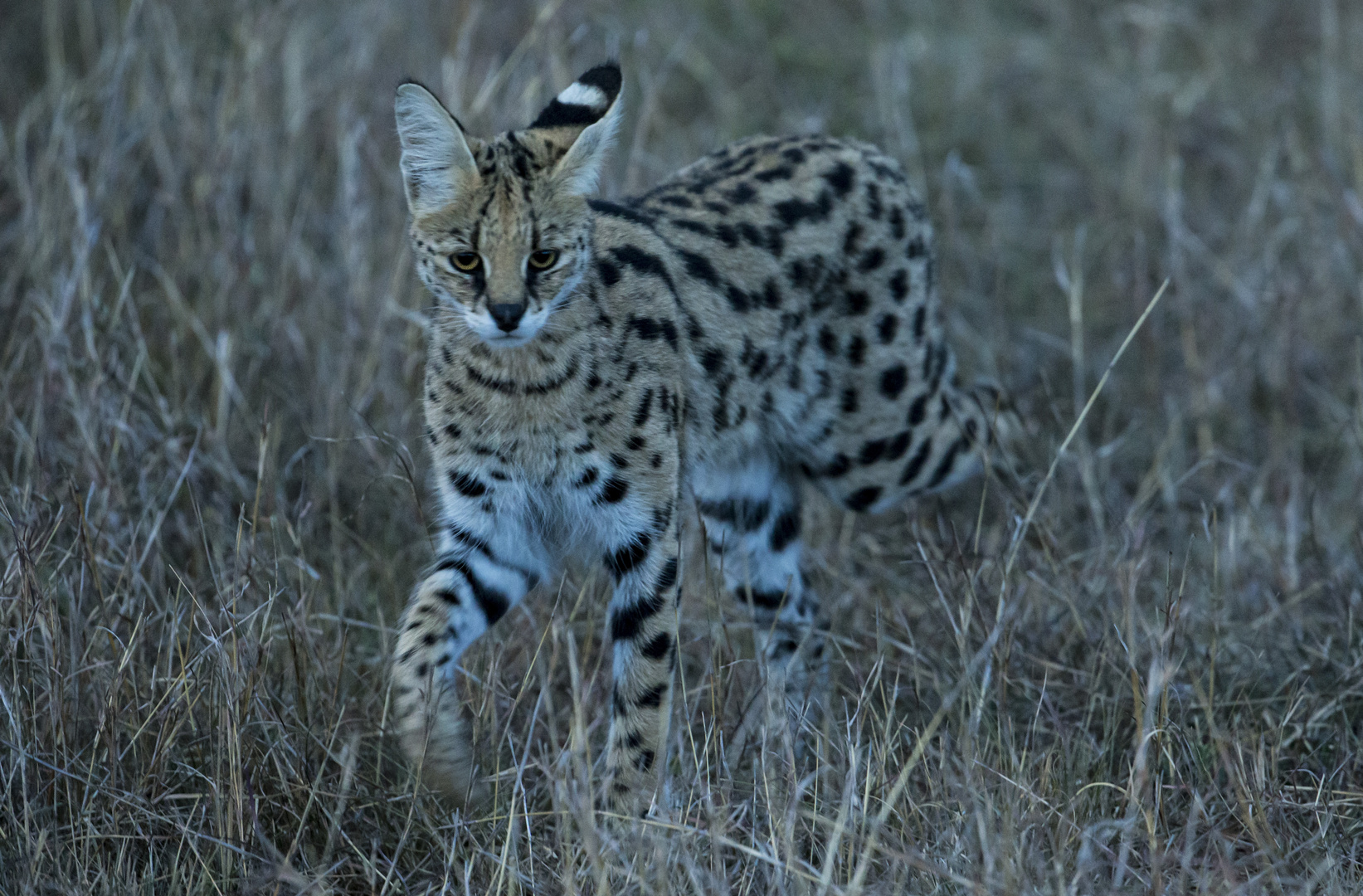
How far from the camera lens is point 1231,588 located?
165 inches

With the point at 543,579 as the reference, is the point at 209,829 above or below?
below

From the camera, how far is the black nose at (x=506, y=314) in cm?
303

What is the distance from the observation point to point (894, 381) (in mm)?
4277

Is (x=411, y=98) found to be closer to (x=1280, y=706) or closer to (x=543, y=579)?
(x=543, y=579)

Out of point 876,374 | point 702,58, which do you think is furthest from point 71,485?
point 702,58

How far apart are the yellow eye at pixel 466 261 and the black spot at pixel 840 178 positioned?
1.37m

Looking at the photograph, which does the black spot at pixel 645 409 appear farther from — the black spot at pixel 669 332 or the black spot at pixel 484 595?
the black spot at pixel 484 595

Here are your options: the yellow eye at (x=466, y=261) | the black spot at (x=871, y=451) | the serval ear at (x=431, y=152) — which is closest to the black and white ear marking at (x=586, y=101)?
the serval ear at (x=431, y=152)

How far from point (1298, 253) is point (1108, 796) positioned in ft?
11.5

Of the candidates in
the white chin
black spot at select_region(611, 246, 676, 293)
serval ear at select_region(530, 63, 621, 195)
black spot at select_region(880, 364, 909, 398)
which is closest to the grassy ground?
black spot at select_region(880, 364, 909, 398)

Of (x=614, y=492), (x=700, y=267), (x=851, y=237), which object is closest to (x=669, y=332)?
(x=700, y=267)

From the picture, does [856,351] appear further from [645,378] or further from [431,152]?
[431,152]

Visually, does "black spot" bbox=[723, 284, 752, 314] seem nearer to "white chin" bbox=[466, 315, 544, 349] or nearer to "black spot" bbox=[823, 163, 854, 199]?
"black spot" bbox=[823, 163, 854, 199]

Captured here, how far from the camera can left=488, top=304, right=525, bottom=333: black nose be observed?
3.03 meters
